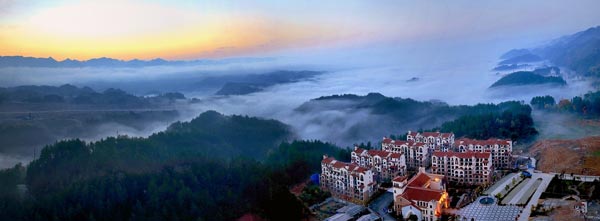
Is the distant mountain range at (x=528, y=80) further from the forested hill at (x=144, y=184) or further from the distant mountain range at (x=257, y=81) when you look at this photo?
the forested hill at (x=144, y=184)

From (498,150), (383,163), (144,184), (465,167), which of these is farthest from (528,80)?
(144,184)

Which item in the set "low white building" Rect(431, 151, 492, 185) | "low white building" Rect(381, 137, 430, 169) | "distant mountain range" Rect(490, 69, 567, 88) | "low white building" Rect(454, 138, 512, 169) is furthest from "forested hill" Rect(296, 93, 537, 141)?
"distant mountain range" Rect(490, 69, 567, 88)

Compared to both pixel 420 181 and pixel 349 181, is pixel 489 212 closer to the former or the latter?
pixel 420 181

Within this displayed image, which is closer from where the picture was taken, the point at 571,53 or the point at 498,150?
the point at 498,150

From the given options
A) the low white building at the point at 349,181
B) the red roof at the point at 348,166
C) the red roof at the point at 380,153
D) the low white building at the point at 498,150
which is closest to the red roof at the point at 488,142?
the low white building at the point at 498,150

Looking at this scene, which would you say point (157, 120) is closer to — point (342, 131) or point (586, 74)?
point (342, 131)

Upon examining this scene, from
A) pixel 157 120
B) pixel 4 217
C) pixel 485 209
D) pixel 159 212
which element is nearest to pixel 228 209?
pixel 159 212
